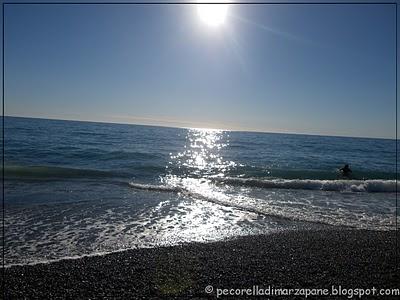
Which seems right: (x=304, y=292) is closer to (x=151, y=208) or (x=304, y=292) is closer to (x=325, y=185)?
(x=151, y=208)

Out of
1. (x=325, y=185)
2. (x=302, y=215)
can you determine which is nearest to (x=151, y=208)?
(x=302, y=215)

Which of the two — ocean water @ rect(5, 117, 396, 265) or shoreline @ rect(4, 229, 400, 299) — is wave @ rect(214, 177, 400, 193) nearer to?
ocean water @ rect(5, 117, 396, 265)

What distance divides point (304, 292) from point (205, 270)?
5.84ft

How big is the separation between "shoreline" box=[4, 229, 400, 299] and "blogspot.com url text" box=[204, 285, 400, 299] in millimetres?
83

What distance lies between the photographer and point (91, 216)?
943 cm

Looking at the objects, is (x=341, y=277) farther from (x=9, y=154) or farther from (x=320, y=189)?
(x=9, y=154)

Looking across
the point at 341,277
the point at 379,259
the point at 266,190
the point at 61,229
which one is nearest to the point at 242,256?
the point at 341,277

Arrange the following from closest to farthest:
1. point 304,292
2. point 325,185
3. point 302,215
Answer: point 304,292
point 302,215
point 325,185

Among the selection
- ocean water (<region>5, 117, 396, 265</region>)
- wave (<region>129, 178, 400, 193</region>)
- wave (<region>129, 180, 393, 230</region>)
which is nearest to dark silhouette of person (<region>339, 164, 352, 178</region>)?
ocean water (<region>5, 117, 396, 265</region>)

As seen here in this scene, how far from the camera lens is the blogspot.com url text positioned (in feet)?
15.4

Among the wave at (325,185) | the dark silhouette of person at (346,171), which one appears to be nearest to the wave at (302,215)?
the wave at (325,185)

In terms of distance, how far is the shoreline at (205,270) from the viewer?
4.87 meters

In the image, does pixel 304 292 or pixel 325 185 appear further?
pixel 325 185

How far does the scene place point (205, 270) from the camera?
5543 mm
